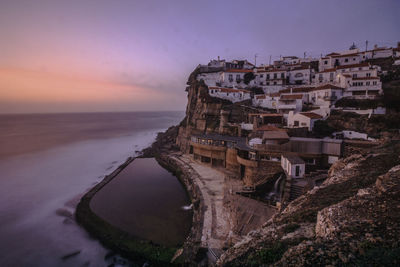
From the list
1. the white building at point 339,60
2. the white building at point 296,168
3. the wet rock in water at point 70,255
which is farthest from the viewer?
the white building at point 339,60

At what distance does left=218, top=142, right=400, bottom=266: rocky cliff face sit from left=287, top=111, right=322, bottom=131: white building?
57.7 feet

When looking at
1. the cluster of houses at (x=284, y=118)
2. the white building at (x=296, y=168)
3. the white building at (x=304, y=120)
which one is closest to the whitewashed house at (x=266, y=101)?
the cluster of houses at (x=284, y=118)

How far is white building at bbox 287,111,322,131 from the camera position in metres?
25.6

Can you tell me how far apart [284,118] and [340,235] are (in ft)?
91.2

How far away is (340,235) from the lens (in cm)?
533

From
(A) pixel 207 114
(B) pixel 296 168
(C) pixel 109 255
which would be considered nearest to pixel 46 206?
(C) pixel 109 255

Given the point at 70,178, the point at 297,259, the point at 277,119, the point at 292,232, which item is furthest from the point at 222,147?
the point at 70,178

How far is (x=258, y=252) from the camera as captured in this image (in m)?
6.38

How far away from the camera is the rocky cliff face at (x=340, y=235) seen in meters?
4.47

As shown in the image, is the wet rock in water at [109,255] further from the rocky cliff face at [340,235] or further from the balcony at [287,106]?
the balcony at [287,106]

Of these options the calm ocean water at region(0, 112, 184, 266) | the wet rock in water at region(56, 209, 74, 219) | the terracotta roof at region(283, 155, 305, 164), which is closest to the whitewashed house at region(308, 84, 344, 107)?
the terracotta roof at region(283, 155, 305, 164)

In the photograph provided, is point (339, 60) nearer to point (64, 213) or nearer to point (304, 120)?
Answer: point (304, 120)

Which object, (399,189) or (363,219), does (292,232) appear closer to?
(363,219)

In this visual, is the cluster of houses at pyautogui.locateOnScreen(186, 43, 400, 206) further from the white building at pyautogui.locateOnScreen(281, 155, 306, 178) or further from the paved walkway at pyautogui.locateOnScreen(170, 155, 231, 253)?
the paved walkway at pyautogui.locateOnScreen(170, 155, 231, 253)
